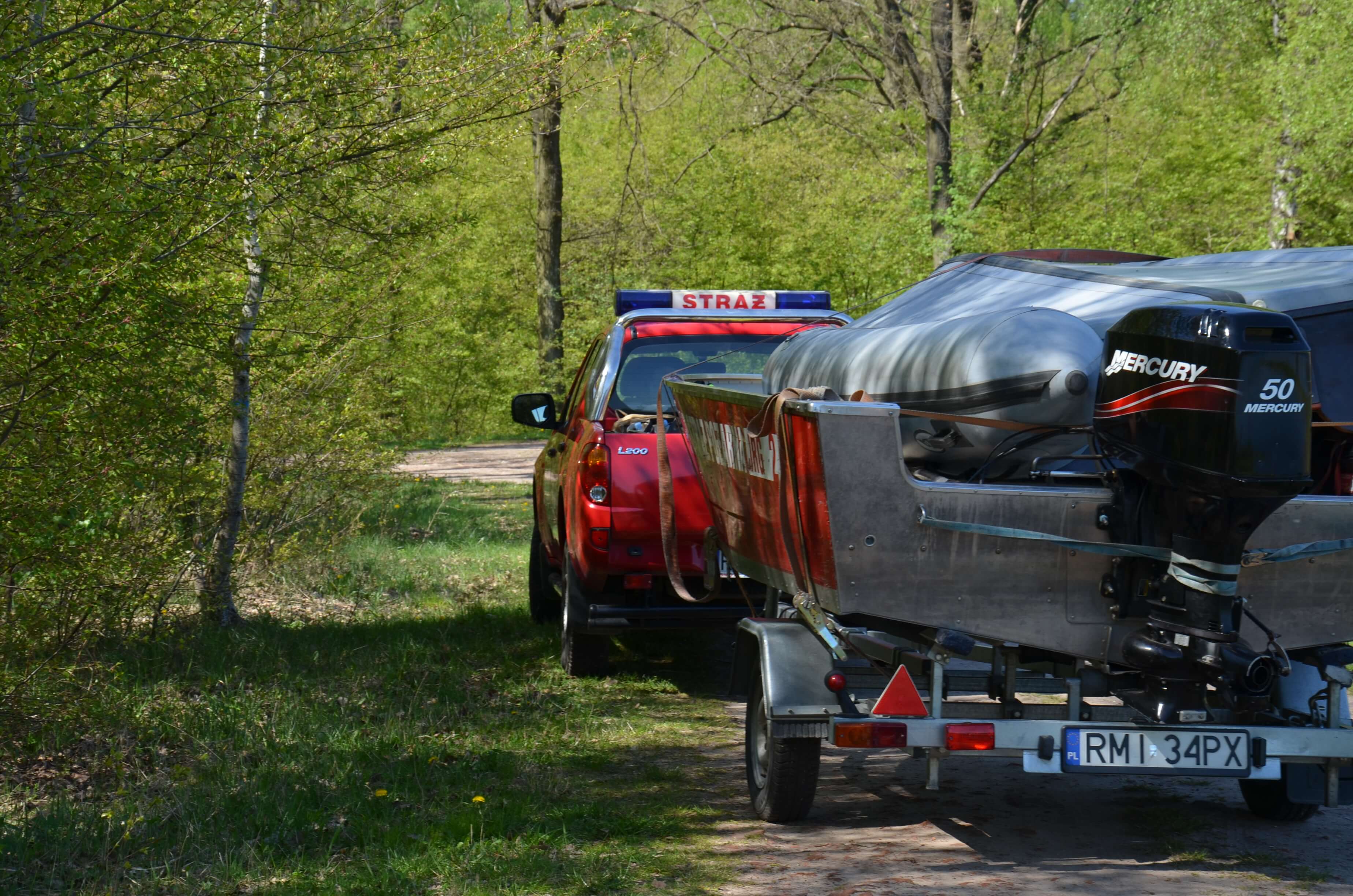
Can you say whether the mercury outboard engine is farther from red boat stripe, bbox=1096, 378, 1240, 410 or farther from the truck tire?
the truck tire

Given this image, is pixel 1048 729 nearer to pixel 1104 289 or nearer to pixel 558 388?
pixel 1104 289

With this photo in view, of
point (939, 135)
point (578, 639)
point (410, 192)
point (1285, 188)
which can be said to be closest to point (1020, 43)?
point (939, 135)

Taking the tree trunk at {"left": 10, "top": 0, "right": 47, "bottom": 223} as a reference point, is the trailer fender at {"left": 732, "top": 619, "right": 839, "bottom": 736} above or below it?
below

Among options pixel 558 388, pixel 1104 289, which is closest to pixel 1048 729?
pixel 1104 289

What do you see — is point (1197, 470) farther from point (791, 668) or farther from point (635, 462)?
point (635, 462)

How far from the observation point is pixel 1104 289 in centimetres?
555

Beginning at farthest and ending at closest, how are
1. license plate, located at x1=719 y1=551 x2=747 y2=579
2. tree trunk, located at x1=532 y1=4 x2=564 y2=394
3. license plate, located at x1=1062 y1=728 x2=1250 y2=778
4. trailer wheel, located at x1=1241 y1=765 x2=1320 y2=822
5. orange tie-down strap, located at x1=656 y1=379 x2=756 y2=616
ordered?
tree trunk, located at x1=532 y1=4 x2=564 y2=394 < license plate, located at x1=719 y1=551 x2=747 y2=579 < orange tie-down strap, located at x1=656 y1=379 x2=756 y2=616 < trailer wheel, located at x1=1241 y1=765 x2=1320 y2=822 < license plate, located at x1=1062 y1=728 x2=1250 y2=778

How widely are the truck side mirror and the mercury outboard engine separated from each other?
5.14 m

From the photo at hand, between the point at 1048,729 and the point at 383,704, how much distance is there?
13.3ft

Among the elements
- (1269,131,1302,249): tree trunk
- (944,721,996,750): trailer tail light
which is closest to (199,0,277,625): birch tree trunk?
(944,721,996,750): trailer tail light

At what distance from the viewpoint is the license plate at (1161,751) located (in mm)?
4578

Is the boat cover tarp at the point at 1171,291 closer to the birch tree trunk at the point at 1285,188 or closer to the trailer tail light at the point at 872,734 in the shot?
the trailer tail light at the point at 872,734

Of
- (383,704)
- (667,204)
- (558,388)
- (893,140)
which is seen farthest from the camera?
(667,204)

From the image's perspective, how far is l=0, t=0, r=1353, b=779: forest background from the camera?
5.83 metres
